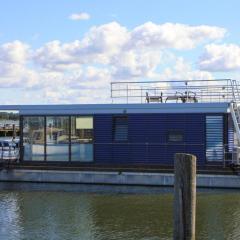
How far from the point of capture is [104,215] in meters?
18.4

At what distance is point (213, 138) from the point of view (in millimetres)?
24000

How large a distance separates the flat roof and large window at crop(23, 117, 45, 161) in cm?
44

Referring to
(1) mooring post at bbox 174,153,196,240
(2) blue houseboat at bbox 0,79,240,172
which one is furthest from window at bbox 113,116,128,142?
(1) mooring post at bbox 174,153,196,240

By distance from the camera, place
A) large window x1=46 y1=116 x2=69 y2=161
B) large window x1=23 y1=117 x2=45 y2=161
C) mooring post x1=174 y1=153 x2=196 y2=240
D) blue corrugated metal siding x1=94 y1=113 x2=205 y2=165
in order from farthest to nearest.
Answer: large window x1=23 y1=117 x2=45 y2=161, large window x1=46 y1=116 x2=69 y2=161, blue corrugated metal siding x1=94 y1=113 x2=205 y2=165, mooring post x1=174 y1=153 x2=196 y2=240

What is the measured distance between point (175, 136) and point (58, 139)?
200 inches

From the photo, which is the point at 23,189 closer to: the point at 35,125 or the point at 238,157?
the point at 35,125

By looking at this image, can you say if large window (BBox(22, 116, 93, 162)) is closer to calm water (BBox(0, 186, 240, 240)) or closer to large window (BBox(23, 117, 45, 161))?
large window (BBox(23, 117, 45, 161))

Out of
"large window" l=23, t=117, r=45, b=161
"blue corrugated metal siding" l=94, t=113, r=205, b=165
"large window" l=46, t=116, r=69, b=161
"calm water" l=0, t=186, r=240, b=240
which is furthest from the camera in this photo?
"large window" l=23, t=117, r=45, b=161

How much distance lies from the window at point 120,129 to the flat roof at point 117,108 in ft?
1.29

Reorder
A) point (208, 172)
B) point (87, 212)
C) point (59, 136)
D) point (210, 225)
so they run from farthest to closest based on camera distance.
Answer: point (59, 136) < point (208, 172) < point (87, 212) < point (210, 225)

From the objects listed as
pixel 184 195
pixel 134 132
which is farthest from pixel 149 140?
pixel 184 195

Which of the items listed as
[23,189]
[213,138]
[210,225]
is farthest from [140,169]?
[210,225]

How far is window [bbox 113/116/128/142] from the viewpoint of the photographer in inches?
995

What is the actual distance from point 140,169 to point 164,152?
1648 mm
